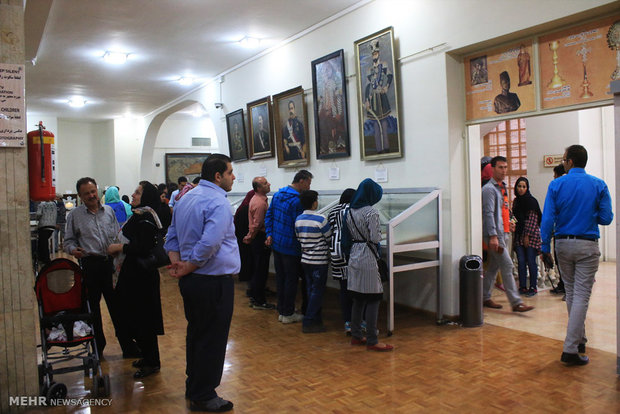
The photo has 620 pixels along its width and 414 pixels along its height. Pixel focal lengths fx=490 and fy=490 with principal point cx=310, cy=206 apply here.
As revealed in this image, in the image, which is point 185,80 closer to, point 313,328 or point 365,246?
point 313,328

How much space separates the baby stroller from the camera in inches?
144

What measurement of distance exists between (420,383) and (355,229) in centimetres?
143

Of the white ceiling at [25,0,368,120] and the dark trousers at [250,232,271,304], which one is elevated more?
the white ceiling at [25,0,368,120]

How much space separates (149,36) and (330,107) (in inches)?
125

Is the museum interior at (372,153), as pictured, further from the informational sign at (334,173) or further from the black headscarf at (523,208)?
the black headscarf at (523,208)

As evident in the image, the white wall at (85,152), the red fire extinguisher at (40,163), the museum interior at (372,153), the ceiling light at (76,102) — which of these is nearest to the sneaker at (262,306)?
the museum interior at (372,153)

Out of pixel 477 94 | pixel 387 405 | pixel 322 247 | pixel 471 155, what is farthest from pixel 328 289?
pixel 387 405

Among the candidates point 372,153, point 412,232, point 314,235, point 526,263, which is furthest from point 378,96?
point 526,263

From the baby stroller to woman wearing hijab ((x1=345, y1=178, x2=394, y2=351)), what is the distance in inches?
88.4

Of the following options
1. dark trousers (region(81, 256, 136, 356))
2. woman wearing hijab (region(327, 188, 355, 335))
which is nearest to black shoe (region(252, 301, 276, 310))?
woman wearing hijab (region(327, 188, 355, 335))

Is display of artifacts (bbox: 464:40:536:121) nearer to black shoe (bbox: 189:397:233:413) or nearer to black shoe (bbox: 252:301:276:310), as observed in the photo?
black shoe (bbox: 252:301:276:310)

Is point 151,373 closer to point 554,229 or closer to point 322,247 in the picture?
point 322,247

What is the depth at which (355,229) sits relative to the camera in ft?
14.8

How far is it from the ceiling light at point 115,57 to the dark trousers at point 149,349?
20.5 feet
